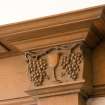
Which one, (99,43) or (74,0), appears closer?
(74,0)

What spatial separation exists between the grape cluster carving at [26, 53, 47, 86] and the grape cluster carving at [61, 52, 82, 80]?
103 mm

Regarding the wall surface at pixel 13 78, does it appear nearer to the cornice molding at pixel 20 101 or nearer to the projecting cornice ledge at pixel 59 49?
the cornice molding at pixel 20 101

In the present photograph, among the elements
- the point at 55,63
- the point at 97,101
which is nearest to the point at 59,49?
the point at 55,63

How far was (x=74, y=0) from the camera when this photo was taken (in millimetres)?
1868

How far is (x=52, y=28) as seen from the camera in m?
1.85

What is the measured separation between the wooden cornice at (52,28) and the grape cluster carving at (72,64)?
96mm

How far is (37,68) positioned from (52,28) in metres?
0.23

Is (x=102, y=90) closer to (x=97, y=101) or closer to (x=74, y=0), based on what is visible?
(x=97, y=101)

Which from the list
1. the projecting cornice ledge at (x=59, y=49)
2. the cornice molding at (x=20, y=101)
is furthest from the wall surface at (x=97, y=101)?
the cornice molding at (x=20, y=101)

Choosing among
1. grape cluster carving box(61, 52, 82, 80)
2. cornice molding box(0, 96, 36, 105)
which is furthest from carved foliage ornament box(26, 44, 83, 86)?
cornice molding box(0, 96, 36, 105)

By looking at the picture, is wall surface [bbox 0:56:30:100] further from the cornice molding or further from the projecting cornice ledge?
the projecting cornice ledge

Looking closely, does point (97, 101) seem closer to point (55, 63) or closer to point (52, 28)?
point (55, 63)

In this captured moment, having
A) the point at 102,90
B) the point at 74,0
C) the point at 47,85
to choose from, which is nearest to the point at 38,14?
the point at 74,0

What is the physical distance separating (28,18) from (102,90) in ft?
1.59
